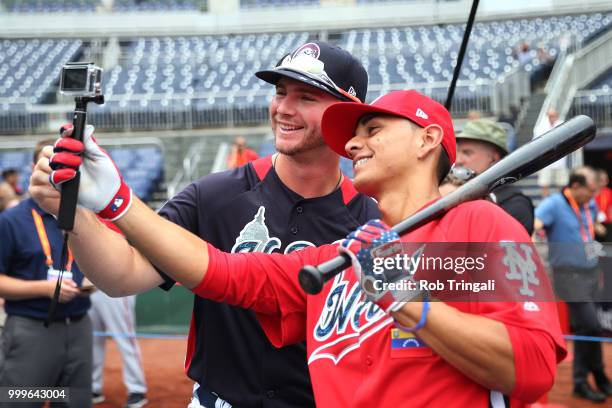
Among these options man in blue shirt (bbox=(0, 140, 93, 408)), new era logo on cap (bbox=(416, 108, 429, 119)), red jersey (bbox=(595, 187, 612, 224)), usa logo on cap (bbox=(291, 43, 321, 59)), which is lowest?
red jersey (bbox=(595, 187, 612, 224))

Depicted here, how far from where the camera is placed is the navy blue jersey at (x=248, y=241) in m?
2.55

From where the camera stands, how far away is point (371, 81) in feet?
56.0

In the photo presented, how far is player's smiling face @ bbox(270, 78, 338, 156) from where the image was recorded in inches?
106

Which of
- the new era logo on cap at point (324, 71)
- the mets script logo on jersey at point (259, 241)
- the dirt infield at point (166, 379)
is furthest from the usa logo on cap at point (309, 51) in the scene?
the dirt infield at point (166, 379)

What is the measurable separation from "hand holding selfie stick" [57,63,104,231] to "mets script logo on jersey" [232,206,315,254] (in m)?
0.90

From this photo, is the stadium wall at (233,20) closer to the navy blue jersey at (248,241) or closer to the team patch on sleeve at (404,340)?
the navy blue jersey at (248,241)

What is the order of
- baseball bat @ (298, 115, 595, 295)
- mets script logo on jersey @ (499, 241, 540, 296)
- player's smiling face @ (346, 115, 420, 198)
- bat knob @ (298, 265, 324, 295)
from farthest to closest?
player's smiling face @ (346, 115, 420, 198) → baseball bat @ (298, 115, 595, 295) → mets script logo on jersey @ (499, 241, 540, 296) → bat knob @ (298, 265, 324, 295)

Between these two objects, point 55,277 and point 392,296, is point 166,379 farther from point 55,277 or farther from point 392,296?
point 392,296

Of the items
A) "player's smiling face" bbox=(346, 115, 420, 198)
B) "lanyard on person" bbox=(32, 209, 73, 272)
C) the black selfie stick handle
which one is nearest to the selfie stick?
the black selfie stick handle

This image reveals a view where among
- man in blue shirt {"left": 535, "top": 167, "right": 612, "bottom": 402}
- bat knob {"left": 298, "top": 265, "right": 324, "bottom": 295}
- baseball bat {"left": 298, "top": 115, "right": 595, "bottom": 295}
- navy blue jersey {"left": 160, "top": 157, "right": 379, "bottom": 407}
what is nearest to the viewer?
bat knob {"left": 298, "top": 265, "right": 324, "bottom": 295}

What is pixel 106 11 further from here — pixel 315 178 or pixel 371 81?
pixel 315 178

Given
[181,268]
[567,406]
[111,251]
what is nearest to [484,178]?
[181,268]

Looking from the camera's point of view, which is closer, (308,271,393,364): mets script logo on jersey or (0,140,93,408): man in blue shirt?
(308,271,393,364): mets script logo on jersey

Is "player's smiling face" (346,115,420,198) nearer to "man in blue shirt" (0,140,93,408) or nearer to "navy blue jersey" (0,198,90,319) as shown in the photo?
"man in blue shirt" (0,140,93,408)
